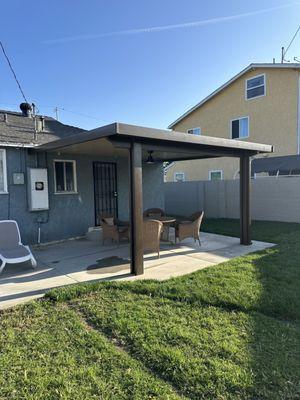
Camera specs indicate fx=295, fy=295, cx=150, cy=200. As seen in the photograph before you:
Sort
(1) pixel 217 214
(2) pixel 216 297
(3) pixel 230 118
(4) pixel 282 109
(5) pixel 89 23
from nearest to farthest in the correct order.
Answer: (2) pixel 216 297 → (5) pixel 89 23 → (1) pixel 217 214 → (4) pixel 282 109 → (3) pixel 230 118

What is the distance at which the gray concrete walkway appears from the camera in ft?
16.5

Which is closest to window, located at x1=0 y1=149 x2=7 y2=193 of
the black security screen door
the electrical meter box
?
the electrical meter box

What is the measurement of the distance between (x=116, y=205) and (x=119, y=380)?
8199 millimetres

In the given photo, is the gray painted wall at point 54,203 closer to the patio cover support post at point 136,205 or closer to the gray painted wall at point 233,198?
the patio cover support post at point 136,205

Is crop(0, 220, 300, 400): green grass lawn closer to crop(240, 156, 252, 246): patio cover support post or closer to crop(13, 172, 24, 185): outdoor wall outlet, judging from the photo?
crop(240, 156, 252, 246): patio cover support post

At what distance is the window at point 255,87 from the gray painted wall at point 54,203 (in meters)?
11.3

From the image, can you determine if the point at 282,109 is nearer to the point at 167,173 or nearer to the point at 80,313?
the point at 167,173

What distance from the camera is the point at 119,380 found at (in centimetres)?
264

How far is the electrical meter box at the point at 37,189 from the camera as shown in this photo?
7988 mm

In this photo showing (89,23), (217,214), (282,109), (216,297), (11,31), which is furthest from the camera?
(282,109)

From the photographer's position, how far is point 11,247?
6.53 meters

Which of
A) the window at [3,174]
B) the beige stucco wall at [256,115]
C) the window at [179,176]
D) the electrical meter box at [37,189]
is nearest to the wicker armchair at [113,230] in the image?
the electrical meter box at [37,189]

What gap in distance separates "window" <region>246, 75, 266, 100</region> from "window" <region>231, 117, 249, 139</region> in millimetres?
1382

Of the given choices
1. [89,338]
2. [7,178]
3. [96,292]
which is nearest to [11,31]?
[7,178]
